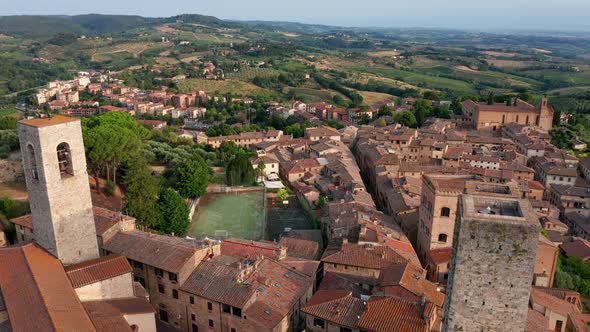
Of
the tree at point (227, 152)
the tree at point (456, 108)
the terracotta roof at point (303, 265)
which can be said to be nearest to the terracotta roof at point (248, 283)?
the terracotta roof at point (303, 265)

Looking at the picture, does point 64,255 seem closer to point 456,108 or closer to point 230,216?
point 230,216

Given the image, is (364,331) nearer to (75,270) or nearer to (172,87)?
(75,270)

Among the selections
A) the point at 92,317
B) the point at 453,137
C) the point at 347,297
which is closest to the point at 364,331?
the point at 347,297

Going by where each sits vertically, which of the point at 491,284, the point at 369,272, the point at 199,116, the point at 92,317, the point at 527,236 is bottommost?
the point at 199,116

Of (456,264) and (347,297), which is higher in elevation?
(456,264)

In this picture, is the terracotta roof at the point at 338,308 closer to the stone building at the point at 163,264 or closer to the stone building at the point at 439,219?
the stone building at the point at 163,264
